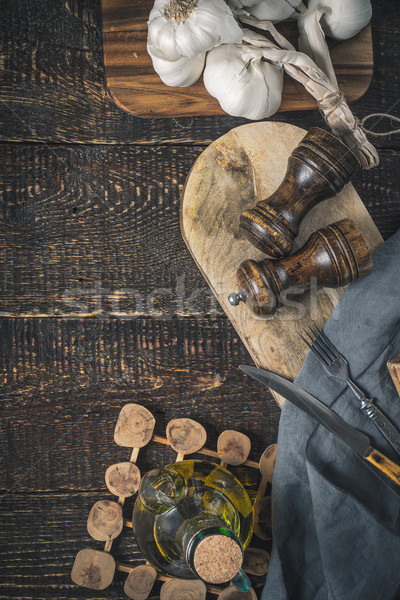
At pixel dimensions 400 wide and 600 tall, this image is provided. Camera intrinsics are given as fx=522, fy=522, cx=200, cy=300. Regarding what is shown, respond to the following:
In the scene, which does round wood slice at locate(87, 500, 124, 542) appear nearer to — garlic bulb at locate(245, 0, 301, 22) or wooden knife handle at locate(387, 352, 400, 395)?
wooden knife handle at locate(387, 352, 400, 395)

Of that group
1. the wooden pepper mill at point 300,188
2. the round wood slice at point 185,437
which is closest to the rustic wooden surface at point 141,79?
the wooden pepper mill at point 300,188

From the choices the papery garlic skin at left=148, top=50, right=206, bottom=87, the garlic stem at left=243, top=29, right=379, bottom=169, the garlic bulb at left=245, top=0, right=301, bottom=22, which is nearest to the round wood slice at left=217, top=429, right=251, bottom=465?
the garlic stem at left=243, top=29, right=379, bottom=169

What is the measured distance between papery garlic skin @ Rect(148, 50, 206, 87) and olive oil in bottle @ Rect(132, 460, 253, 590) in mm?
822

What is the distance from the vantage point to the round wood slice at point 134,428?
3.77ft

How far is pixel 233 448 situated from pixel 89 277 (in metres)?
0.51

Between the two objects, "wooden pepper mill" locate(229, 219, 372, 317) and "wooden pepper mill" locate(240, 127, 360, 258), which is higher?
"wooden pepper mill" locate(240, 127, 360, 258)

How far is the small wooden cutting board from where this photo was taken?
1.14m

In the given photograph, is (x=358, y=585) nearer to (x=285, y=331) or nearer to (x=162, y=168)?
(x=285, y=331)

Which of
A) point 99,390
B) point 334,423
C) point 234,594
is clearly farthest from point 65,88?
point 234,594

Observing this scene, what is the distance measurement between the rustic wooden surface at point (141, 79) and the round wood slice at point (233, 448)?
0.74 m

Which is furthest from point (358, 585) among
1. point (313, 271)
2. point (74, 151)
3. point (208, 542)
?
point (74, 151)

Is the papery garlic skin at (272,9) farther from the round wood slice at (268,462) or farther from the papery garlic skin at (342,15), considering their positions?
the round wood slice at (268,462)

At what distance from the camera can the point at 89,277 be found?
1.21 metres

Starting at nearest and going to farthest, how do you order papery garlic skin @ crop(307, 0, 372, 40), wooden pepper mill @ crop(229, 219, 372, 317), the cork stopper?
1. the cork stopper
2. wooden pepper mill @ crop(229, 219, 372, 317)
3. papery garlic skin @ crop(307, 0, 372, 40)
